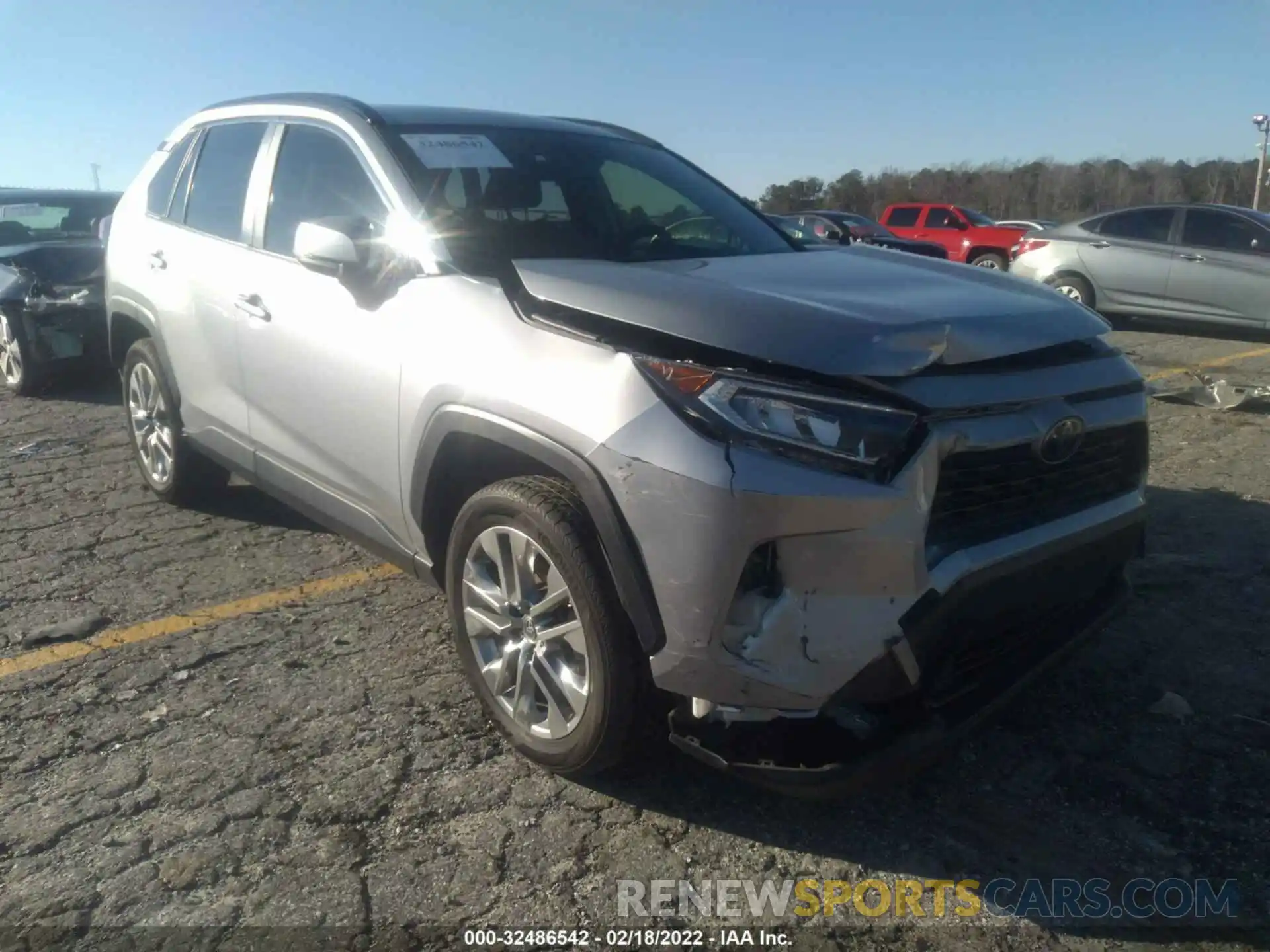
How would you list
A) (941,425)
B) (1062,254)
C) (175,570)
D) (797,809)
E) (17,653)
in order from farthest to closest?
(1062,254), (175,570), (17,653), (797,809), (941,425)

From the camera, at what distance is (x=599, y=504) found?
2.33 metres

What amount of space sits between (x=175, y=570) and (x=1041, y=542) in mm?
3504

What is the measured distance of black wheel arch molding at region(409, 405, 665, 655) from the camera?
229cm

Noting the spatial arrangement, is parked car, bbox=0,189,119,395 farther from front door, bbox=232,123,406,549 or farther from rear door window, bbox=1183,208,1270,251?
rear door window, bbox=1183,208,1270,251

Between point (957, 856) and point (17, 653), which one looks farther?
point (17, 653)

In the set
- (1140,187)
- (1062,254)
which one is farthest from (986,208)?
(1062,254)

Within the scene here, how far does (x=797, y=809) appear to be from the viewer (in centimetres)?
264

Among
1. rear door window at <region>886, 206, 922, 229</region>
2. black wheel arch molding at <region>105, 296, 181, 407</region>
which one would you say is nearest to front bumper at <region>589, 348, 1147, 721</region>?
black wheel arch molding at <region>105, 296, 181, 407</region>

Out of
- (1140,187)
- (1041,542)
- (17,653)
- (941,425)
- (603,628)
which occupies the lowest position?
(17,653)

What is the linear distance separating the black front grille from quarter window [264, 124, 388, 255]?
1.96 meters

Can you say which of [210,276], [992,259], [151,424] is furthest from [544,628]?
[992,259]

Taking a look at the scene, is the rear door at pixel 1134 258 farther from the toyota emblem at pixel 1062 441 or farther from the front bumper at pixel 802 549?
the front bumper at pixel 802 549

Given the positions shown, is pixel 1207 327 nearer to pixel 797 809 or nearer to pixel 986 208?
pixel 797 809

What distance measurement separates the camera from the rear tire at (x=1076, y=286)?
1164cm
